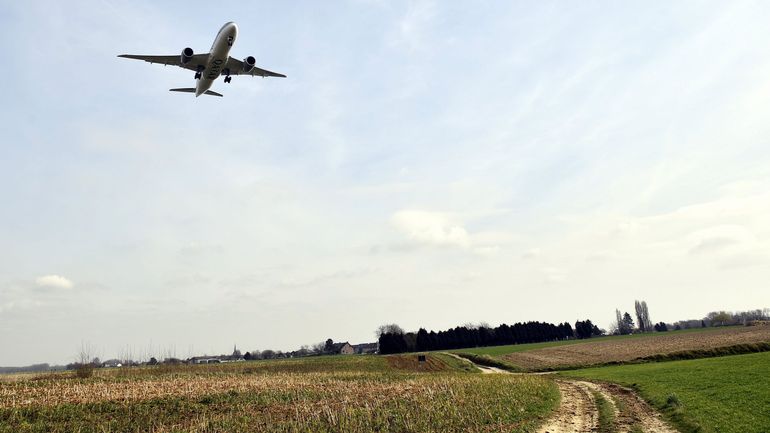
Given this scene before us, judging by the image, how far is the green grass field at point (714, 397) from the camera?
58.5 feet

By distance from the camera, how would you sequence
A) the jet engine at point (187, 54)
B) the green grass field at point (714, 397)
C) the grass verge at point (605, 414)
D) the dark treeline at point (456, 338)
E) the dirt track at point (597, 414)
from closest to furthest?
the green grass field at point (714, 397), the dirt track at point (597, 414), the grass verge at point (605, 414), the jet engine at point (187, 54), the dark treeline at point (456, 338)

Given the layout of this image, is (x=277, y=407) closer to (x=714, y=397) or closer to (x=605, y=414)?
(x=605, y=414)

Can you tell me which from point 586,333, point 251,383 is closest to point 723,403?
point 251,383

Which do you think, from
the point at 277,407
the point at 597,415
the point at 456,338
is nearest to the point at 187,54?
the point at 277,407

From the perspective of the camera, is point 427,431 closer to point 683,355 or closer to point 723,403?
point 723,403

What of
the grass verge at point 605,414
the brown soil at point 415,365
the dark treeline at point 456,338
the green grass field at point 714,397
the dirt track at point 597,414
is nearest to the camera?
the green grass field at point 714,397

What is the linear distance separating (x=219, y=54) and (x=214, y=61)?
1174 millimetres

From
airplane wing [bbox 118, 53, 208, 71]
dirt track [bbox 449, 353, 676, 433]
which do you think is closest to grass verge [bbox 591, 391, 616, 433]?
dirt track [bbox 449, 353, 676, 433]

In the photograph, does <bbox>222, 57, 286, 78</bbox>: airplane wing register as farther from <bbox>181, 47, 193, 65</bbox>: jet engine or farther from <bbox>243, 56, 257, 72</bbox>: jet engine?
<bbox>181, 47, 193, 65</bbox>: jet engine

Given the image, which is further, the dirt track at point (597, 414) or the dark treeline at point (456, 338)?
the dark treeline at point (456, 338)

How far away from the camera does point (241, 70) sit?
43.4m

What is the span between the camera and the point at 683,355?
56344mm

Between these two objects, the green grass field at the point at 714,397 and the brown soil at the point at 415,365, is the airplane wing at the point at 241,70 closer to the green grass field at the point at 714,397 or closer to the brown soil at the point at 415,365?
the green grass field at the point at 714,397

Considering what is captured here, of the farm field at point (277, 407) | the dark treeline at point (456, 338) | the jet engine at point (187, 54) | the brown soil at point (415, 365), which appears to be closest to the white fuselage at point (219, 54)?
the jet engine at point (187, 54)
